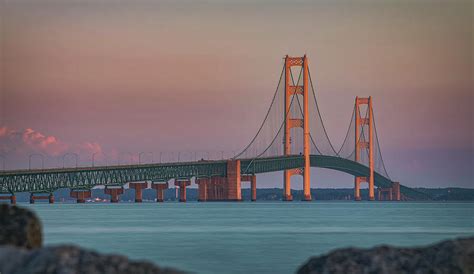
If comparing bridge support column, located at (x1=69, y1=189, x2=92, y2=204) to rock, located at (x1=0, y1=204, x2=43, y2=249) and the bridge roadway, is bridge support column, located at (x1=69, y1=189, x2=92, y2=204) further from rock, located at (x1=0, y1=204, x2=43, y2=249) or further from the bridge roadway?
rock, located at (x1=0, y1=204, x2=43, y2=249)

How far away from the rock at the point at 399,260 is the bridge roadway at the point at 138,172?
83680mm

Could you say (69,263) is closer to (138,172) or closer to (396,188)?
(138,172)

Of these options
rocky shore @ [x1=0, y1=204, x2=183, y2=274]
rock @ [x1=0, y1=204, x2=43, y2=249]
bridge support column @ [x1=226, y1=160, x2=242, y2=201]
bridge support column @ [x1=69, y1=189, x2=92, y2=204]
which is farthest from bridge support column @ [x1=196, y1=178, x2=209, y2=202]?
rocky shore @ [x1=0, y1=204, x2=183, y2=274]

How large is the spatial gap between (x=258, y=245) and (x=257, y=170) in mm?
74136

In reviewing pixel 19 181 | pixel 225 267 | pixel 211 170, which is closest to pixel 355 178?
pixel 211 170

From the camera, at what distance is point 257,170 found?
109062mm

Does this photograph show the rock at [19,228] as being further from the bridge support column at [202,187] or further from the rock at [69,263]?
the bridge support column at [202,187]

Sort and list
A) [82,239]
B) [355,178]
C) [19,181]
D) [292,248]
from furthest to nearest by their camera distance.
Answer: [355,178], [19,181], [82,239], [292,248]

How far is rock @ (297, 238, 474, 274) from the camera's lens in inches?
545

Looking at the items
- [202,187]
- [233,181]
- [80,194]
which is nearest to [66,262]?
[80,194]

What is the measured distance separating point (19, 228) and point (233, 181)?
96490 mm

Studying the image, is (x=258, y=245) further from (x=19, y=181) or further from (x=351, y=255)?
(x=19, y=181)

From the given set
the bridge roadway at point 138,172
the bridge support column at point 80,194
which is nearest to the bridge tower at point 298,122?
the bridge roadway at point 138,172

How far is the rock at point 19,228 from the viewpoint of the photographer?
13773mm
